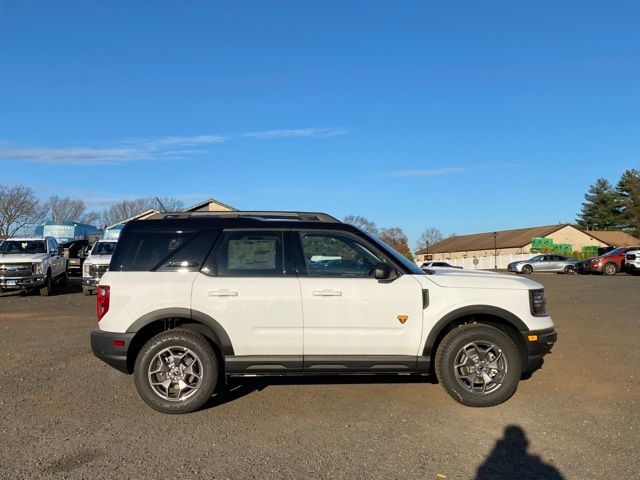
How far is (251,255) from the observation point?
221 inches

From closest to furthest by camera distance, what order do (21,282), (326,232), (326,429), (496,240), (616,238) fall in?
1. (326,429)
2. (326,232)
3. (21,282)
4. (616,238)
5. (496,240)

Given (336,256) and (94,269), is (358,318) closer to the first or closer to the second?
(336,256)

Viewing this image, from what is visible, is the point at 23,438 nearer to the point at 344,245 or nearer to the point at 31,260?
the point at 344,245

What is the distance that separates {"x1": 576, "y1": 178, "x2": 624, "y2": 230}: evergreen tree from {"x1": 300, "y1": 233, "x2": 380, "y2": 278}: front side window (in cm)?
9356

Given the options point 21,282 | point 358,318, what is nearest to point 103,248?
point 21,282

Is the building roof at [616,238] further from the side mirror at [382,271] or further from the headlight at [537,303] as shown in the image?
the side mirror at [382,271]

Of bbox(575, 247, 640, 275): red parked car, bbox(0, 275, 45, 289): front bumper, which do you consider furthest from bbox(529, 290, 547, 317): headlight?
bbox(575, 247, 640, 275): red parked car

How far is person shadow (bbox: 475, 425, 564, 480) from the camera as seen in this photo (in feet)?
12.9

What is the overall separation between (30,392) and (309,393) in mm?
3136

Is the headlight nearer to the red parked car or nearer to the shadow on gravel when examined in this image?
the shadow on gravel

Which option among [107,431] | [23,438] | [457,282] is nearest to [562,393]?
[457,282]

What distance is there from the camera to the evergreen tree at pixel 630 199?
81438 mm

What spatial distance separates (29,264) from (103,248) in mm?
2608

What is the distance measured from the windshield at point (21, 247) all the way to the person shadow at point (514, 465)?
18.8 meters
